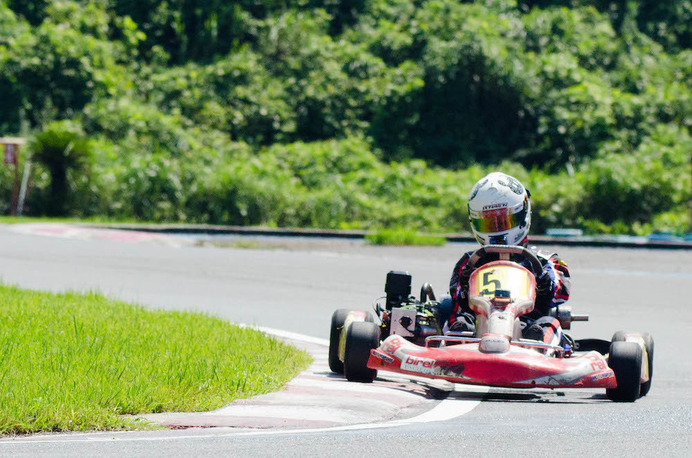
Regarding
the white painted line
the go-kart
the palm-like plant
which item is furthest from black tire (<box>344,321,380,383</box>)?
the palm-like plant

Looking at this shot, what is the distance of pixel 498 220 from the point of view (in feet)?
24.9

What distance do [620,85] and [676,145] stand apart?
5.42 m

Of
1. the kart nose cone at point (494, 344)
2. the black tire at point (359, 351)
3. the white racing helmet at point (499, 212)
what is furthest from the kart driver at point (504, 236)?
the kart nose cone at point (494, 344)

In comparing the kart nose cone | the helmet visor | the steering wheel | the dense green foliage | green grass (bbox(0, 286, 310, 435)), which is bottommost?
Result: green grass (bbox(0, 286, 310, 435))

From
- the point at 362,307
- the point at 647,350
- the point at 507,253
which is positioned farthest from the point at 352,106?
the point at 647,350

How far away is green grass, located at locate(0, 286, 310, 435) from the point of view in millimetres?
5559

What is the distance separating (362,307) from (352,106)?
24.0 metres

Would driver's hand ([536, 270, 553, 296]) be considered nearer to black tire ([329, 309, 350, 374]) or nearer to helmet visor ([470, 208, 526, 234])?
helmet visor ([470, 208, 526, 234])

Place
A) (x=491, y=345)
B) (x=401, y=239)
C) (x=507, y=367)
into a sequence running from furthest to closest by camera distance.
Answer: (x=401, y=239), (x=491, y=345), (x=507, y=367)

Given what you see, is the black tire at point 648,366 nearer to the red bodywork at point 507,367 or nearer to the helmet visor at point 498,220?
the red bodywork at point 507,367

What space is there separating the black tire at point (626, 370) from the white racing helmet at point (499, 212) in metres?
1.19

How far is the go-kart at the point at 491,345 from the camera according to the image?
6.45 metres

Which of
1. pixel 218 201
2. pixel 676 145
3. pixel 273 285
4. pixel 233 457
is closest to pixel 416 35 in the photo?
pixel 676 145

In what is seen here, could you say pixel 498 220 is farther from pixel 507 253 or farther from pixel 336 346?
pixel 336 346
